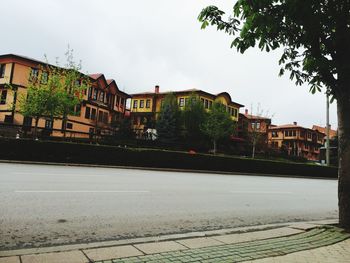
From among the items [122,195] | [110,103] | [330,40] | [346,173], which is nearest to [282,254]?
[346,173]

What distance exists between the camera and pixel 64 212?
20.0 feet

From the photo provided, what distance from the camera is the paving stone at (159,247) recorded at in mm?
3975

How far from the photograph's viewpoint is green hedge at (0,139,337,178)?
17831 millimetres

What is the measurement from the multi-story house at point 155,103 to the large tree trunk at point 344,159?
54571 millimetres

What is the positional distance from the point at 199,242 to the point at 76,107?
47.4 metres

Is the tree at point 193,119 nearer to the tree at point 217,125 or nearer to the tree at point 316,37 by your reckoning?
the tree at point 217,125

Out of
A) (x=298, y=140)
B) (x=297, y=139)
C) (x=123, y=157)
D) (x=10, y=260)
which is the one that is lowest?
(x=10, y=260)

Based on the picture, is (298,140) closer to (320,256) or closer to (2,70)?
(2,70)

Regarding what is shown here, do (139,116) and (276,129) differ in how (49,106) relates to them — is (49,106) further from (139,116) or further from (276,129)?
(276,129)

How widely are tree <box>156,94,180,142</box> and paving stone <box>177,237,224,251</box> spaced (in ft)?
144

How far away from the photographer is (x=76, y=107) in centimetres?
4891

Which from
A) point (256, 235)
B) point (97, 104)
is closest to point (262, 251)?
point (256, 235)

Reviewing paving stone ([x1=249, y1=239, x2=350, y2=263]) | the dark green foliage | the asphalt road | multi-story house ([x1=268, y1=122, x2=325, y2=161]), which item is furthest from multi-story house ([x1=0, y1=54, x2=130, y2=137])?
multi-story house ([x1=268, y1=122, x2=325, y2=161])

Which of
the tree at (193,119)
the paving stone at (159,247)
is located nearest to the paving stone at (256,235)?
the paving stone at (159,247)
